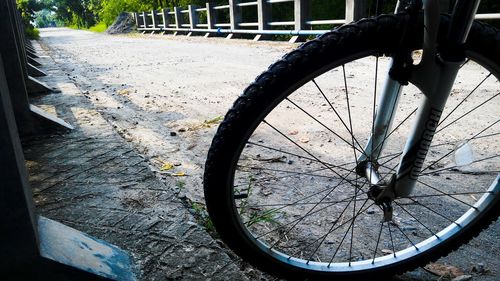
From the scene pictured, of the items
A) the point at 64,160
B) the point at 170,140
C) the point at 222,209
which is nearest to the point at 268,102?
the point at 222,209

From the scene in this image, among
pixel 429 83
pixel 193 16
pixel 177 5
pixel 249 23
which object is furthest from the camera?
pixel 177 5

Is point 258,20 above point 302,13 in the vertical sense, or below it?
below

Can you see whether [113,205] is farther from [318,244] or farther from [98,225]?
[318,244]

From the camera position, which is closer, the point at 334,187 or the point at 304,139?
the point at 334,187

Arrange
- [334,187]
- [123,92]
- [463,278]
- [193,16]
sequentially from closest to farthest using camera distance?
[463,278] < [334,187] < [123,92] < [193,16]

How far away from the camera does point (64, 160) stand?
2.08 meters

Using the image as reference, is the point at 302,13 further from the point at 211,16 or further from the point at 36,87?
the point at 36,87

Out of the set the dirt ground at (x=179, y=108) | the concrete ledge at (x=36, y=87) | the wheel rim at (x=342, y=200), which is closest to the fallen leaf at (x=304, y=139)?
the wheel rim at (x=342, y=200)

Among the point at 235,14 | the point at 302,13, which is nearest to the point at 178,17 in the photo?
the point at 235,14

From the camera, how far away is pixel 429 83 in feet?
3.37

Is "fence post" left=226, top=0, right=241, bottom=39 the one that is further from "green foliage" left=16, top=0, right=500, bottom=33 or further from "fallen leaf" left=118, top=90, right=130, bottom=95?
"fallen leaf" left=118, top=90, right=130, bottom=95

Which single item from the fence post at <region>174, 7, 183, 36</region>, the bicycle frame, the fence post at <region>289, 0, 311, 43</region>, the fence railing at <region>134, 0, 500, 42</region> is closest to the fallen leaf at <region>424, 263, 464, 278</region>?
the bicycle frame

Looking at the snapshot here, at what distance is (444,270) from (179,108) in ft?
8.78

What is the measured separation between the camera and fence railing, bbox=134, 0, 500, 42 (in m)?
7.96
